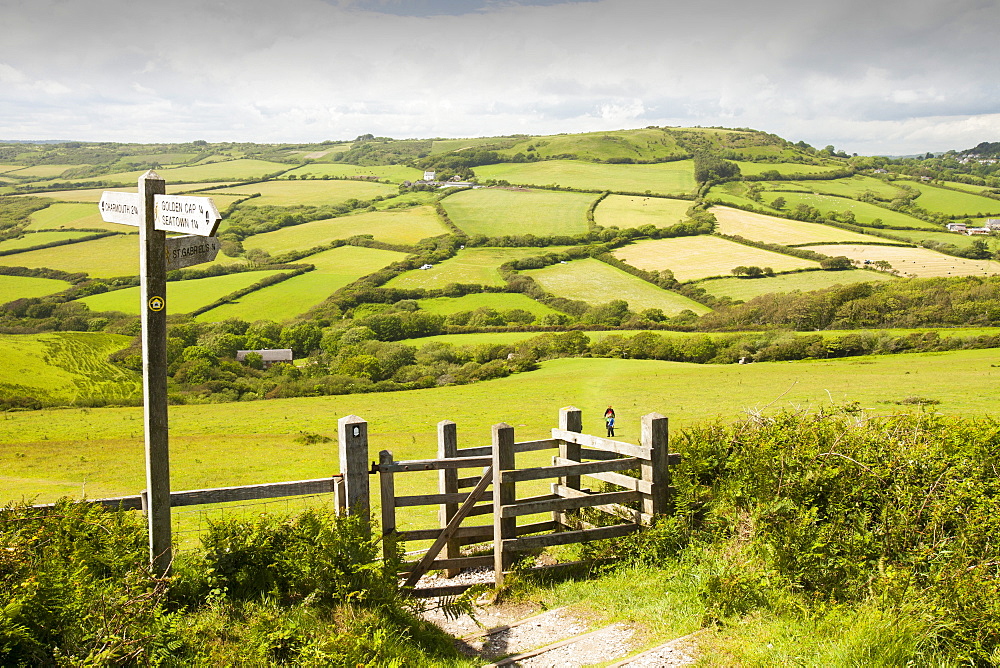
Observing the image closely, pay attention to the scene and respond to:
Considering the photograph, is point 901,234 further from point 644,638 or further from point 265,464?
point 644,638

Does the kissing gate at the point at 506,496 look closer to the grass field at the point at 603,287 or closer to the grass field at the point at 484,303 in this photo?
the grass field at the point at 603,287

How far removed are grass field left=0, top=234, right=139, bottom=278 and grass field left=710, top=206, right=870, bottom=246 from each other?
9910 cm

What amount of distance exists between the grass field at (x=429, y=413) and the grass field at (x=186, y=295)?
5091cm

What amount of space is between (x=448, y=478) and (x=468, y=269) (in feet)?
334

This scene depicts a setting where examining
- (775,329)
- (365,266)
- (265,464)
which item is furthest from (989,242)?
(265,464)

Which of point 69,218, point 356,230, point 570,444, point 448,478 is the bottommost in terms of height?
point 448,478

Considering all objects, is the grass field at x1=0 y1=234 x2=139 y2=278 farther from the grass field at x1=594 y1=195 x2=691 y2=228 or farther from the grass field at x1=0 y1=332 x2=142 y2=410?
the grass field at x1=594 y1=195 x2=691 y2=228

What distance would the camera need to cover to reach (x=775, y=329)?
6956cm

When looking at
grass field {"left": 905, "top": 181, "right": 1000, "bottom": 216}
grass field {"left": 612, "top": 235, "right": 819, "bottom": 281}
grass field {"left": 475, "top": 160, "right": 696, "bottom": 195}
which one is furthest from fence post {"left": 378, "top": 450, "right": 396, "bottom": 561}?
grass field {"left": 475, "top": 160, "right": 696, "bottom": 195}

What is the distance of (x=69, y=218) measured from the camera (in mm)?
119562

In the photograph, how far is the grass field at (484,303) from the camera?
95.2m

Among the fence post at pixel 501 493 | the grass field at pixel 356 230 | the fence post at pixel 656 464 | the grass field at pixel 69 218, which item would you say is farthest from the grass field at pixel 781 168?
the fence post at pixel 501 493

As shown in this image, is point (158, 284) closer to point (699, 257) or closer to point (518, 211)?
point (699, 257)

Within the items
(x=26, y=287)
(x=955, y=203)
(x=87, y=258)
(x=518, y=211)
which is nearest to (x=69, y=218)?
(x=87, y=258)
